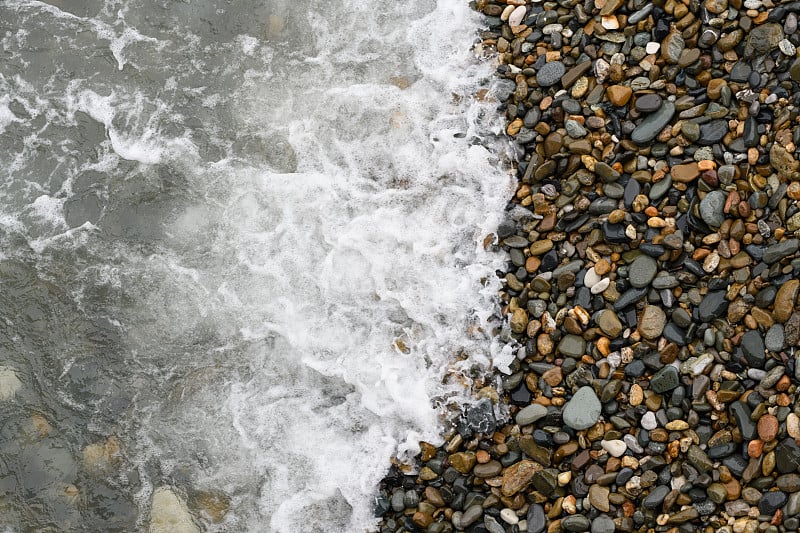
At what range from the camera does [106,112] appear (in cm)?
613

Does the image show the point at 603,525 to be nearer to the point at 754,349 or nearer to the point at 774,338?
the point at 754,349

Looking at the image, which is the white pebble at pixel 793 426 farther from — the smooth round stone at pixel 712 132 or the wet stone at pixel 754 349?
the smooth round stone at pixel 712 132

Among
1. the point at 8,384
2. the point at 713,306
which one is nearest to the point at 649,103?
the point at 713,306

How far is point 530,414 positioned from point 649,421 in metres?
0.84

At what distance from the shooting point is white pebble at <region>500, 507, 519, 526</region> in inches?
187

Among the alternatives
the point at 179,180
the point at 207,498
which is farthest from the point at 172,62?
the point at 207,498

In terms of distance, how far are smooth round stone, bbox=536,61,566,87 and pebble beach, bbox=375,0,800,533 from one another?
0.02m

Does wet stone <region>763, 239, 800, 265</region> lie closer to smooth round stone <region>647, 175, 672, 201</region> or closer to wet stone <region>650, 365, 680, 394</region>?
smooth round stone <region>647, 175, 672, 201</region>

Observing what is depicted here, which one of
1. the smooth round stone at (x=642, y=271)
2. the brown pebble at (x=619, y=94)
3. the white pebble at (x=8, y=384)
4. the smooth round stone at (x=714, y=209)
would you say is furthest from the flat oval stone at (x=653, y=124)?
the white pebble at (x=8, y=384)

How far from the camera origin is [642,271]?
475 centimetres

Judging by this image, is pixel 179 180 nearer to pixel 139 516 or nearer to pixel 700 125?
pixel 139 516

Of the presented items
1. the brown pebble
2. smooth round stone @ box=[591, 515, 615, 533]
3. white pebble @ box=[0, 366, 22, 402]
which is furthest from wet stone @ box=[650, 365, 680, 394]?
white pebble @ box=[0, 366, 22, 402]

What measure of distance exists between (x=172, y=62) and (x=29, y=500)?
13.4ft

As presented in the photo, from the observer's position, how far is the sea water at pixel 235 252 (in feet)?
17.5
